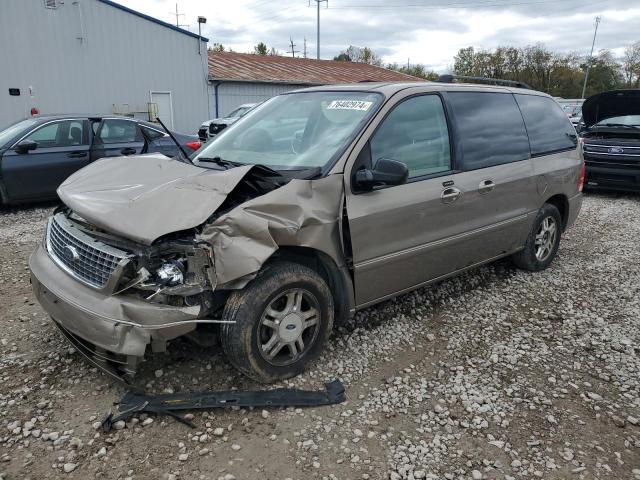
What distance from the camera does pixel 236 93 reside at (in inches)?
846

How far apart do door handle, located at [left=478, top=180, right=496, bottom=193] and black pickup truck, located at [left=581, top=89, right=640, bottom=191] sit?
6.65m

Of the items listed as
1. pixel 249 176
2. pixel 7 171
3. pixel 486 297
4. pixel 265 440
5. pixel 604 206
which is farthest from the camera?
pixel 604 206

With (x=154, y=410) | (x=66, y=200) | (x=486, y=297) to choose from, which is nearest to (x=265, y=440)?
(x=154, y=410)


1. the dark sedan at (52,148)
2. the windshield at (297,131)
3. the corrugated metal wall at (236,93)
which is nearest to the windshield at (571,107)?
the corrugated metal wall at (236,93)

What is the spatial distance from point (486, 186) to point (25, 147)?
21.9 ft

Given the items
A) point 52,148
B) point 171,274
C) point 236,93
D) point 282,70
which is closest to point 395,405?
point 171,274

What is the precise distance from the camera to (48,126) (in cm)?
779

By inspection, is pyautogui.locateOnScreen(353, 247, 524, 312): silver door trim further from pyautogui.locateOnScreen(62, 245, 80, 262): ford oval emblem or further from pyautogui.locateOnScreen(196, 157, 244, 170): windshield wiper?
pyautogui.locateOnScreen(62, 245, 80, 262): ford oval emblem

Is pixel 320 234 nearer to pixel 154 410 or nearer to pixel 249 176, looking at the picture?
pixel 249 176

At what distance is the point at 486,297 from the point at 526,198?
1021 millimetres

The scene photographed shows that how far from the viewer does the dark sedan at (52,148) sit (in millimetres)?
7348

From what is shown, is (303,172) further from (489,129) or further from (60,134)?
(60,134)

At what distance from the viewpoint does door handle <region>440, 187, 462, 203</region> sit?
382cm

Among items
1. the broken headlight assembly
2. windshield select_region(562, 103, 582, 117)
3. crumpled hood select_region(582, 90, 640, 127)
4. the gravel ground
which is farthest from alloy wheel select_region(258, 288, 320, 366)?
windshield select_region(562, 103, 582, 117)
